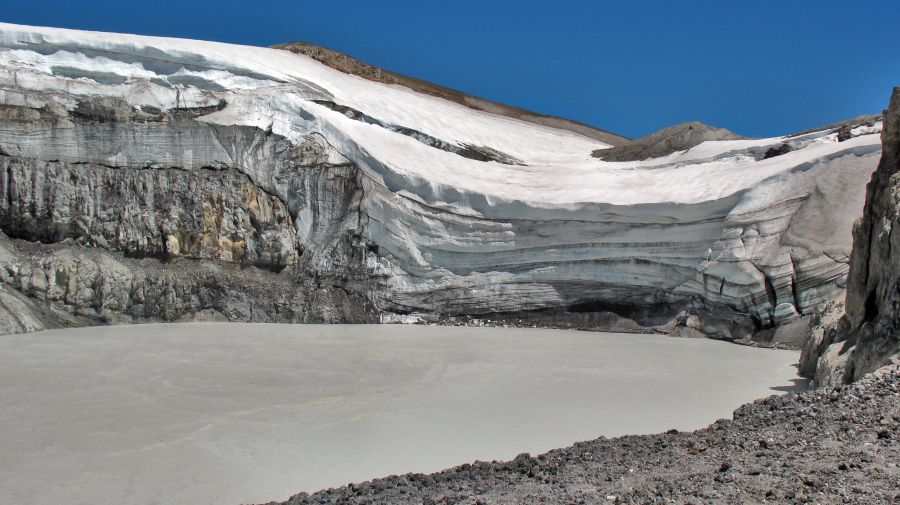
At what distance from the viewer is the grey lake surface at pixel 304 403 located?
14.0ft

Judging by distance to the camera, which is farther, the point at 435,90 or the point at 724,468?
the point at 435,90

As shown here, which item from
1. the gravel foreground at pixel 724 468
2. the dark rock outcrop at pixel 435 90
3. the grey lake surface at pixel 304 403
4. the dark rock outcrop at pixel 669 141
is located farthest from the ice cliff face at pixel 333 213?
the gravel foreground at pixel 724 468

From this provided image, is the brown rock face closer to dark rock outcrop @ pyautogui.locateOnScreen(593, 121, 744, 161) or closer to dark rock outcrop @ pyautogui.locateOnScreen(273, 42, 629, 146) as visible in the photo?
dark rock outcrop @ pyautogui.locateOnScreen(593, 121, 744, 161)

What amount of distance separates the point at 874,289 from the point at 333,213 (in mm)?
9977

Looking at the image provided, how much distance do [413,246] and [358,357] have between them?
5395 millimetres

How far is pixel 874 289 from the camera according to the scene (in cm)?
622

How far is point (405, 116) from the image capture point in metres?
17.0

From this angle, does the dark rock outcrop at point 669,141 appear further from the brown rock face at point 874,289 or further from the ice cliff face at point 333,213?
the brown rock face at point 874,289

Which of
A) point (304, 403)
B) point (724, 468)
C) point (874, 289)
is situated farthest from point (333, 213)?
point (724, 468)

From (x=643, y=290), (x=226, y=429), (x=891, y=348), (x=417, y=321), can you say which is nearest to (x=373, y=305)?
(x=417, y=321)

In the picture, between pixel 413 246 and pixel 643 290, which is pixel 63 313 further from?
pixel 643 290

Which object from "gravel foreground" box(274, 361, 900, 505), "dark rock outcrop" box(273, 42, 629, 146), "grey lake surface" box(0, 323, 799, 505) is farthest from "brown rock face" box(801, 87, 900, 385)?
"dark rock outcrop" box(273, 42, 629, 146)

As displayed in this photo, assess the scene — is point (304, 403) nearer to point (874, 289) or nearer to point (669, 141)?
point (874, 289)

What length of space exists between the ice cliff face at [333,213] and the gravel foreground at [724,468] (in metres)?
6.97
